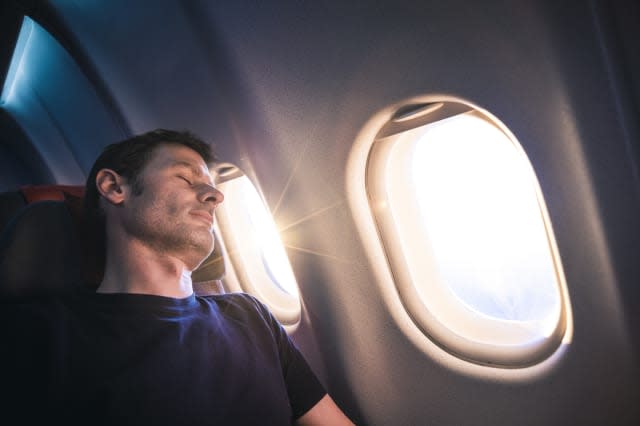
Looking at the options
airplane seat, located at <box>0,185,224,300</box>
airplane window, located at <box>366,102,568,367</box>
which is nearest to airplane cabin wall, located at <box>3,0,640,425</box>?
airplane window, located at <box>366,102,568,367</box>

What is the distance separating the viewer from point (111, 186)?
4.90 feet

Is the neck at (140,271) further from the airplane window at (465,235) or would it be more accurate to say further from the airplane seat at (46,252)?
the airplane window at (465,235)

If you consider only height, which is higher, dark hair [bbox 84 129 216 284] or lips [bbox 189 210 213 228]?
dark hair [bbox 84 129 216 284]

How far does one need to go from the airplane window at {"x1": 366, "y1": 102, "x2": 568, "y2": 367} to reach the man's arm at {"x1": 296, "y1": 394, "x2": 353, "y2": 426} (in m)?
0.54

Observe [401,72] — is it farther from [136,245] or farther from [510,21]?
[136,245]

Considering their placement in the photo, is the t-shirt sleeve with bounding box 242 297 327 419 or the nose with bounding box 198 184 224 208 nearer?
the t-shirt sleeve with bounding box 242 297 327 419

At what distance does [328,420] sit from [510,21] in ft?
4.75

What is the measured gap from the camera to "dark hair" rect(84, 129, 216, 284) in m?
1.40

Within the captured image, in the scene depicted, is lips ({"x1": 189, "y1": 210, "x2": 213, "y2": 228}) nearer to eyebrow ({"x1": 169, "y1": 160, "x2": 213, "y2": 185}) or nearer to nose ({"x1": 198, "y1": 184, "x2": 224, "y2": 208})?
nose ({"x1": 198, "y1": 184, "x2": 224, "y2": 208})

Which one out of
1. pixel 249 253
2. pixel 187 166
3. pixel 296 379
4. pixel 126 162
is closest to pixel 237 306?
pixel 296 379

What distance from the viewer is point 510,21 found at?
1.01 metres

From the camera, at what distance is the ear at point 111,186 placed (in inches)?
57.5

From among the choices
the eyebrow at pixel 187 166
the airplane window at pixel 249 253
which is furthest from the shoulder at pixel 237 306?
the airplane window at pixel 249 253

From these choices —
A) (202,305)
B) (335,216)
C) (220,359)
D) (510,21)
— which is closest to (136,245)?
(202,305)
